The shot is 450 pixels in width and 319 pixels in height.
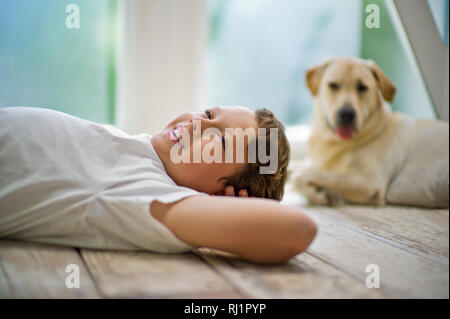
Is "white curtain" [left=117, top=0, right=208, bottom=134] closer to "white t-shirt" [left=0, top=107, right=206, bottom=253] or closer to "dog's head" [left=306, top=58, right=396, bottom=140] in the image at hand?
"dog's head" [left=306, top=58, right=396, bottom=140]

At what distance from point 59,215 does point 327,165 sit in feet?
3.86

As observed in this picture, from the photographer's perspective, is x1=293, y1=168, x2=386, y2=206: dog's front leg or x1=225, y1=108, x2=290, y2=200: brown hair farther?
x1=293, y1=168, x2=386, y2=206: dog's front leg

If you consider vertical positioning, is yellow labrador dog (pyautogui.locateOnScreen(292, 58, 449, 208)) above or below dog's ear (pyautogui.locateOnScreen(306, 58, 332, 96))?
below

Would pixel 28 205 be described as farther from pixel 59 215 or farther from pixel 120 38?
pixel 120 38

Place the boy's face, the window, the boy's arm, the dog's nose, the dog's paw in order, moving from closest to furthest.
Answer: the boy's arm
the boy's face
the window
the dog's paw
the dog's nose

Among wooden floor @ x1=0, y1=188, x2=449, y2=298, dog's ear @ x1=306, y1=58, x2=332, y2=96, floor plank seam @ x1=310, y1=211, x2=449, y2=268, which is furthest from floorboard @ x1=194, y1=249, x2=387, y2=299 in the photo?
dog's ear @ x1=306, y1=58, x2=332, y2=96

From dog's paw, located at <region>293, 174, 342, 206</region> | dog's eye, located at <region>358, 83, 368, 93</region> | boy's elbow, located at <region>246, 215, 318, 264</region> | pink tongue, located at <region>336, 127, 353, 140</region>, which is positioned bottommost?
dog's paw, located at <region>293, 174, 342, 206</region>

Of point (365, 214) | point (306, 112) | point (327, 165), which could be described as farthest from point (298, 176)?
point (306, 112)

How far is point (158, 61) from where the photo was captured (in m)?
1.95

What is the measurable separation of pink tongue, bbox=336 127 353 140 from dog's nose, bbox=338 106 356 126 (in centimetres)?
2

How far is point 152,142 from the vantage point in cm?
91

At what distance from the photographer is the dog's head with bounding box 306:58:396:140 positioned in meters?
1.56

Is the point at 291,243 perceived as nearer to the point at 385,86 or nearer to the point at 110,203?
the point at 110,203

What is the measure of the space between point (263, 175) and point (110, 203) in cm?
38
